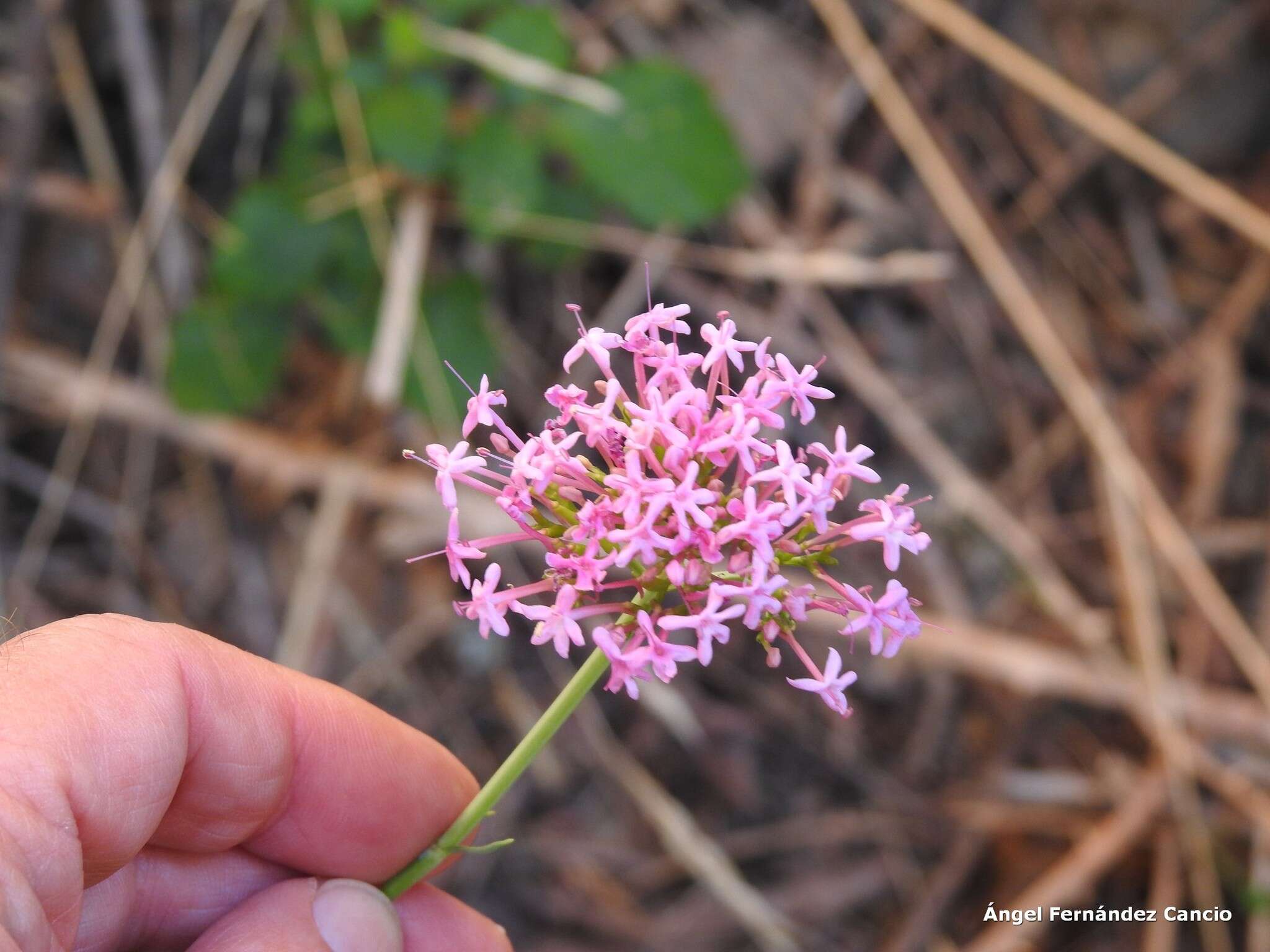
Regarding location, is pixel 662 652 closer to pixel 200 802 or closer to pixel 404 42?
pixel 200 802

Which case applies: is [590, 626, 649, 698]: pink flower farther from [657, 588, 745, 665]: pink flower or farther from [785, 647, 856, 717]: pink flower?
[785, 647, 856, 717]: pink flower

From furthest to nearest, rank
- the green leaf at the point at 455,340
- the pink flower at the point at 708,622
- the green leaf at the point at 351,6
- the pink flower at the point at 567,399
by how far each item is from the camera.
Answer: the green leaf at the point at 455,340 → the green leaf at the point at 351,6 → the pink flower at the point at 567,399 → the pink flower at the point at 708,622

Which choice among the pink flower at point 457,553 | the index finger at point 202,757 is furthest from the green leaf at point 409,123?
the pink flower at point 457,553

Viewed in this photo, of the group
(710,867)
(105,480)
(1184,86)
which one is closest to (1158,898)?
(710,867)

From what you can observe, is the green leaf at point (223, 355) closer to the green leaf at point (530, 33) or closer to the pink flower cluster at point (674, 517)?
the green leaf at point (530, 33)

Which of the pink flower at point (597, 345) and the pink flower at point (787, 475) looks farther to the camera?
the pink flower at point (597, 345)

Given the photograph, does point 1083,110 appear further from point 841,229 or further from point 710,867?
point 710,867
